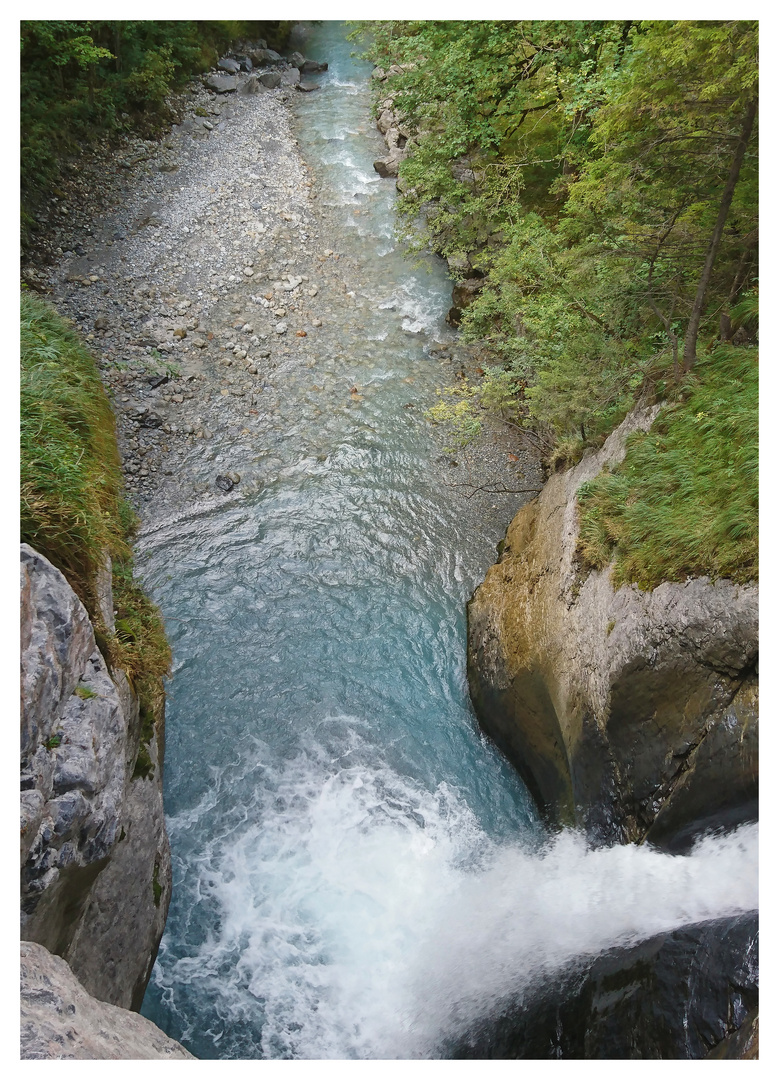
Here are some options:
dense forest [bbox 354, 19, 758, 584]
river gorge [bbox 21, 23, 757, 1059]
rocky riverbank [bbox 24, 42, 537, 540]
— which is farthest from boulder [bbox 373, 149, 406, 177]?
dense forest [bbox 354, 19, 758, 584]

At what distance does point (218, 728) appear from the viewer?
7.25 m

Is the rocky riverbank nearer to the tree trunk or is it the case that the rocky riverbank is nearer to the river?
the river

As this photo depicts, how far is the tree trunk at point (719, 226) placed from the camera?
5.10 meters

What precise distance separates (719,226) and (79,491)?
603 cm

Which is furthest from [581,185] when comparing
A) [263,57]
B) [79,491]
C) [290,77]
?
[263,57]

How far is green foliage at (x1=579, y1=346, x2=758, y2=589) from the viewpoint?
4.99 meters

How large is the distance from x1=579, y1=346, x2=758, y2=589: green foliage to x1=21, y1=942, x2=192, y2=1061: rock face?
4948 mm

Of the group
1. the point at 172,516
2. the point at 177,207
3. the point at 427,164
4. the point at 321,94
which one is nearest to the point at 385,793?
the point at 172,516

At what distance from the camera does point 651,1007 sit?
435cm

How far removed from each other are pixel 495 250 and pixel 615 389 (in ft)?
15.9

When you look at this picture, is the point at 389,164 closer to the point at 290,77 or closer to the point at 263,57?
the point at 290,77

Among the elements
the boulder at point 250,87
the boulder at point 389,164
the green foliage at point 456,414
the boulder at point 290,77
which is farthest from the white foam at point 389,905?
the boulder at point 290,77

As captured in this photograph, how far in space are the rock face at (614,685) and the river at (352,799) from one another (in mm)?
308
